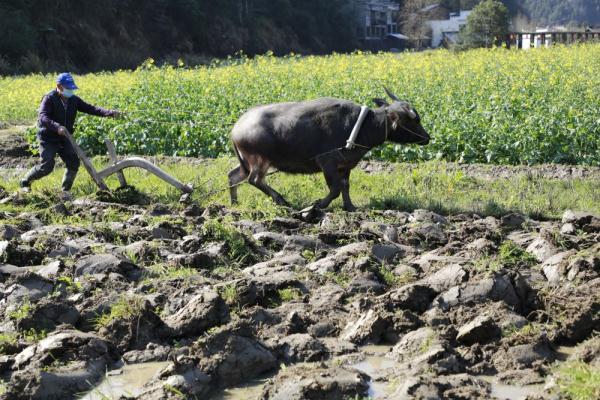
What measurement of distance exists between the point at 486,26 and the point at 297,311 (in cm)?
4268

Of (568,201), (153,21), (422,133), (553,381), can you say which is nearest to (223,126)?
(422,133)

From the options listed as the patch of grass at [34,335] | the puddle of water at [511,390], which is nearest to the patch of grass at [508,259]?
the puddle of water at [511,390]

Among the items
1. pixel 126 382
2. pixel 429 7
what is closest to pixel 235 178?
pixel 126 382

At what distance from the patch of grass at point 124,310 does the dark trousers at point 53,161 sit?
205 inches

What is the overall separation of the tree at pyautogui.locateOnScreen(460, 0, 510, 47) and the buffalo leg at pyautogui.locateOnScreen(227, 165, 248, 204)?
109 ft

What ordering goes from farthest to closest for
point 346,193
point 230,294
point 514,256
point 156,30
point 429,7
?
1. point 429,7
2. point 156,30
3. point 346,193
4. point 514,256
5. point 230,294

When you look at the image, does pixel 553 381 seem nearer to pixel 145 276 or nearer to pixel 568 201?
pixel 145 276

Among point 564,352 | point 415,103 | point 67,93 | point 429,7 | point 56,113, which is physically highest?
point 429,7

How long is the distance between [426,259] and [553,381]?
2722mm

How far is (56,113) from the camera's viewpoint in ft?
38.0

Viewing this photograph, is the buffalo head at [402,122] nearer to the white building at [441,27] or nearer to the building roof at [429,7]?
the white building at [441,27]

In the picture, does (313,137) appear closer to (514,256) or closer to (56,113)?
(56,113)

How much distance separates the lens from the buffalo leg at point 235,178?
11.5 meters

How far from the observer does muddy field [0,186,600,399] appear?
564 centimetres
